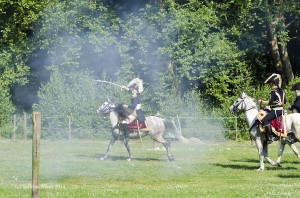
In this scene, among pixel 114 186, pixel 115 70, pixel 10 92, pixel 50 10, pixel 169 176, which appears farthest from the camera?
pixel 10 92

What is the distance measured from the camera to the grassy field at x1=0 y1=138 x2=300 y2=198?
17359 mm

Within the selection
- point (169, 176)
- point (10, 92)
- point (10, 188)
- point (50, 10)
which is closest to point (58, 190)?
point (10, 188)

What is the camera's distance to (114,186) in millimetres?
19453

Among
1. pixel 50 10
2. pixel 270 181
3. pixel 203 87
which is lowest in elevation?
pixel 270 181

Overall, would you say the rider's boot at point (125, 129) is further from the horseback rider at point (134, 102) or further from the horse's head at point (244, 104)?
the horse's head at point (244, 104)

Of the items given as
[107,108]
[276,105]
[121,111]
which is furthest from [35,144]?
[107,108]

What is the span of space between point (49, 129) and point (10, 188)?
29.2m

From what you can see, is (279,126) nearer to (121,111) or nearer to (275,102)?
(275,102)

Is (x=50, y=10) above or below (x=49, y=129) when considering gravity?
above

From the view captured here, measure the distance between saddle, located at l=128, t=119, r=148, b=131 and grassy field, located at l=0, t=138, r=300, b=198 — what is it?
1.16 metres

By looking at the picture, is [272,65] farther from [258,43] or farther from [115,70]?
[115,70]

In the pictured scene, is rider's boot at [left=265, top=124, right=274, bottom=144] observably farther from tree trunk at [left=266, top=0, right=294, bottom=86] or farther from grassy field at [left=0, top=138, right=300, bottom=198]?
tree trunk at [left=266, top=0, right=294, bottom=86]

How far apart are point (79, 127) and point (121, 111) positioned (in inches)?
766

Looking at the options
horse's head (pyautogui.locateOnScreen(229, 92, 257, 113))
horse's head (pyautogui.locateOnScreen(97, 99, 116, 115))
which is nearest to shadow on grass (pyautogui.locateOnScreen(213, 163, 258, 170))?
horse's head (pyautogui.locateOnScreen(229, 92, 257, 113))
